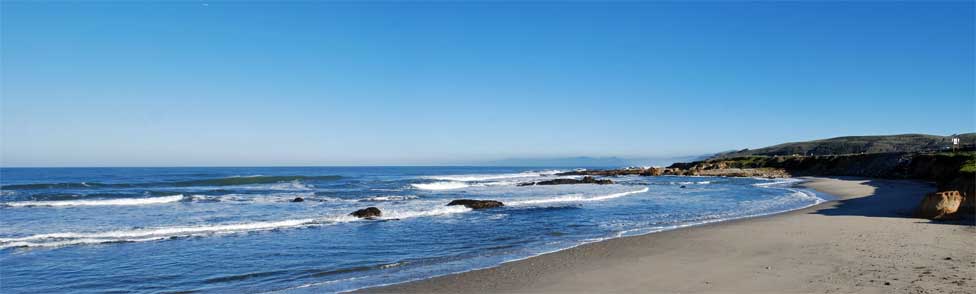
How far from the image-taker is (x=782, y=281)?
806cm

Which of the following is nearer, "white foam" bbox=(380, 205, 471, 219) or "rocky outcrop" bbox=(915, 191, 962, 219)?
"rocky outcrop" bbox=(915, 191, 962, 219)

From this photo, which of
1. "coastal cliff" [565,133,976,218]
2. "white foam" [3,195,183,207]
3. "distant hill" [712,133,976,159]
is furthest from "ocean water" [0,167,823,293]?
"distant hill" [712,133,976,159]

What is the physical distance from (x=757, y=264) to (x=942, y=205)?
8.93 meters

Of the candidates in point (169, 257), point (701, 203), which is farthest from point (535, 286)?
point (701, 203)

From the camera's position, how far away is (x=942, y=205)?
1452 cm

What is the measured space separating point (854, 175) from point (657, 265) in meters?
47.8

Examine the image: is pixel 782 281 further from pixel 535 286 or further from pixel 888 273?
pixel 535 286

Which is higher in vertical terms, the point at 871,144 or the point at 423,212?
the point at 871,144

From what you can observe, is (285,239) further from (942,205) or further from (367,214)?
(942,205)

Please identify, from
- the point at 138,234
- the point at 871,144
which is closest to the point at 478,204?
the point at 138,234

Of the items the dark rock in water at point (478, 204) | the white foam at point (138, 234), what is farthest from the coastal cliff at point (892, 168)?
the white foam at point (138, 234)

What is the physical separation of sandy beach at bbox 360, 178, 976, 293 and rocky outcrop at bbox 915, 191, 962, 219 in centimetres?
73

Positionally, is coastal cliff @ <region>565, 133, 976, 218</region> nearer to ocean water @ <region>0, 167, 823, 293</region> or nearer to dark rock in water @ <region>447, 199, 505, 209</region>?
ocean water @ <region>0, 167, 823, 293</region>

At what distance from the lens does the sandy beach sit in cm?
781
